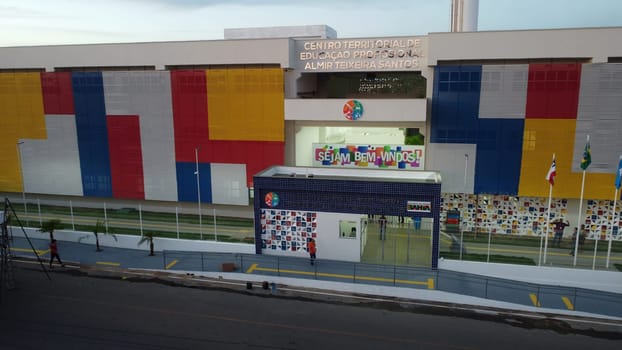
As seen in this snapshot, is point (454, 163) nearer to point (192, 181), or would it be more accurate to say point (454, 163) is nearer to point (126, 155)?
Answer: point (192, 181)

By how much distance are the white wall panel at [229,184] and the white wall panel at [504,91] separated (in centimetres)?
1615

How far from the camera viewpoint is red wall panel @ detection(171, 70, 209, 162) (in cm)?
3144

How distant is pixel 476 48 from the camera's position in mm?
27766

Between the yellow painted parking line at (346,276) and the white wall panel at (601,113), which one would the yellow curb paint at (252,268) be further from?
the white wall panel at (601,113)

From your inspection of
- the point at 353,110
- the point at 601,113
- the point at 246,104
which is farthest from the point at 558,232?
the point at 246,104

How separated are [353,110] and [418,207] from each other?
970 cm

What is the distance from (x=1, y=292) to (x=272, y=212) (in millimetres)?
12541

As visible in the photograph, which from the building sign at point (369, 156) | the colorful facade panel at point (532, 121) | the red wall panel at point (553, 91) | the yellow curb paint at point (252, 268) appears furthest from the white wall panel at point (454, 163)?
the yellow curb paint at point (252, 268)

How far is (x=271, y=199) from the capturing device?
2367 cm

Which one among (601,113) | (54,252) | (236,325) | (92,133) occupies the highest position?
(601,113)

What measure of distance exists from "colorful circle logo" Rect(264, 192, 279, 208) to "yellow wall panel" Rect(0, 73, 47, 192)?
68.5 feet

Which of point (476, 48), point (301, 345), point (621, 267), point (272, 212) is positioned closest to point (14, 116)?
point (272, 212)

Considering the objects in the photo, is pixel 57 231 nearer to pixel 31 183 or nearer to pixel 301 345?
pixel 31 183

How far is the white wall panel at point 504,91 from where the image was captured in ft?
88.4
